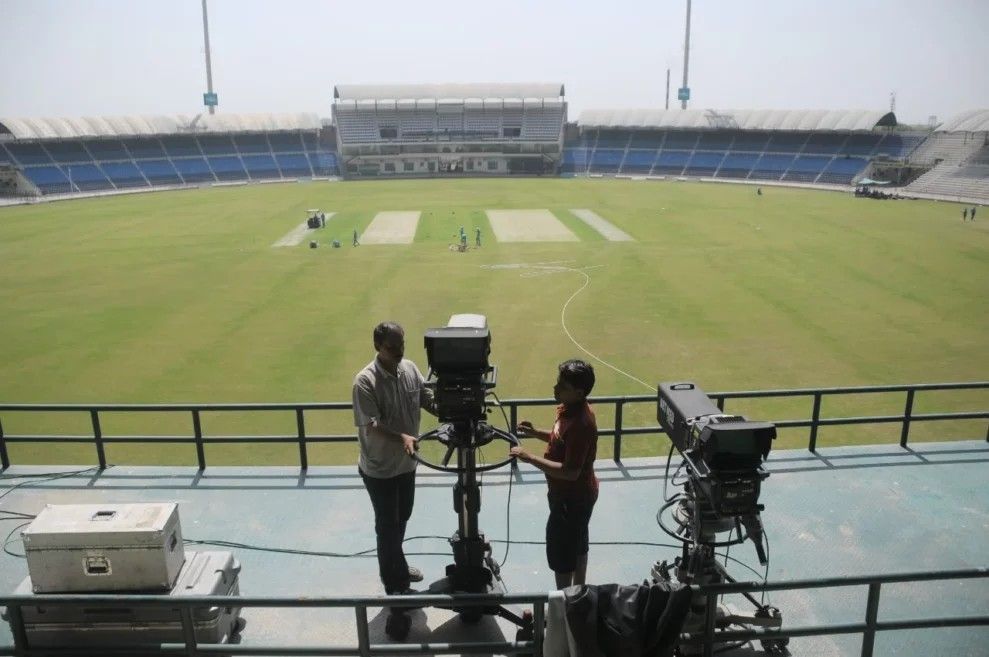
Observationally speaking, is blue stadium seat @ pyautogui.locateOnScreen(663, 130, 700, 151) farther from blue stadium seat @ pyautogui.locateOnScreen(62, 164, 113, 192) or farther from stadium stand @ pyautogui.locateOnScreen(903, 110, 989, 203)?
blue stadium seat @ pyautogui.locateOnScreen(62, 164, 113, 192)

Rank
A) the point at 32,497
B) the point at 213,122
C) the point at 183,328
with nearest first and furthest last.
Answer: the point at 32,497, the point at 183,328, the point at 213,122

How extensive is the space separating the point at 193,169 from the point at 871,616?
79335 mm

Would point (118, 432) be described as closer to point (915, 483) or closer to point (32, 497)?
point (32, 497)

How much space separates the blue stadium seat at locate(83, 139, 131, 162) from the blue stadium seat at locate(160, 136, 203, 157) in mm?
4488

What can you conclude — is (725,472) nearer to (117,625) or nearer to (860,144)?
(117,625)

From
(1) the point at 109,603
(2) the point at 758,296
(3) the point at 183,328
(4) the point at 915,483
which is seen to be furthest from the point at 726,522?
(2) the point at 758,296

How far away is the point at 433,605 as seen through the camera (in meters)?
3.74

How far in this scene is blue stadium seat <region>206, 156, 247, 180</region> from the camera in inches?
2923

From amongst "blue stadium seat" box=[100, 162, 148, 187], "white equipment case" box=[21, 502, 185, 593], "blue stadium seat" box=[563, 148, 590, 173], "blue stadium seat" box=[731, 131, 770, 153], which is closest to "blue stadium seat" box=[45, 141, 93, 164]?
"blue stadium seat" box=[100, 162, 148, 187]

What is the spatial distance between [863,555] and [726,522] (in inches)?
107

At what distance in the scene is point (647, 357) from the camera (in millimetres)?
16578

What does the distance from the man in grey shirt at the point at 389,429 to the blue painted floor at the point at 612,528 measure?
626 millimetres

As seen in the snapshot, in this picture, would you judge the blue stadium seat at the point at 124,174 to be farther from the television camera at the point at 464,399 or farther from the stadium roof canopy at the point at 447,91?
the television camera at the point at 464,399

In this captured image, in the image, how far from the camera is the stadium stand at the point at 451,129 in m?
83.0
